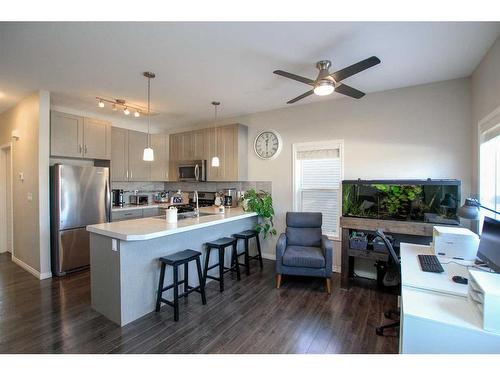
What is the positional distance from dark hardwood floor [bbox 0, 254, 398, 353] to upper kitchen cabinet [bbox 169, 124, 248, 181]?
201 cm

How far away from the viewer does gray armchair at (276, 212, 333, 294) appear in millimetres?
2959

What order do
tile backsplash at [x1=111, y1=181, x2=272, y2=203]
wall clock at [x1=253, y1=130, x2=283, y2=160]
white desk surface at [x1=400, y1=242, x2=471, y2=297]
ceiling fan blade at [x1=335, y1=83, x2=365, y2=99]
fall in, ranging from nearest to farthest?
white desk surface at [x1=400, y1=242, x2=471, y2=297] → ceiling fan blade at [x1=335, y1=83, x2=365, y2=99] → wall clock at [x1=253, y1=130, x2=283, y2=160] → tile backsplash at [x1=111, y1=181, x2=272, y2=203]

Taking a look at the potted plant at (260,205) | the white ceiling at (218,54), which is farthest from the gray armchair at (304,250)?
the white ceiling at (218,54)

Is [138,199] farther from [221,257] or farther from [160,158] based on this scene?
[221,257]

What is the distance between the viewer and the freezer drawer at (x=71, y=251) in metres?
3.42

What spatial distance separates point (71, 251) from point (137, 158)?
6.82ft

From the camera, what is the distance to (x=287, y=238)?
140 inches

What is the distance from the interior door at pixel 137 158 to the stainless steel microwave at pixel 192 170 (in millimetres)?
682

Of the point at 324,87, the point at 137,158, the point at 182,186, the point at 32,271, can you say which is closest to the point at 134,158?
the point at 137,158

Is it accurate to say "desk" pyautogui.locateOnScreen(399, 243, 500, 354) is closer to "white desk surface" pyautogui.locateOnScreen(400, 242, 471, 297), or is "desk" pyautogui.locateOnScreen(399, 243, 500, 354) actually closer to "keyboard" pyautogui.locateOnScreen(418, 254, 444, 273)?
"white desk surface" pyautogui.locateOnScreen(400, 242, 471, 297)

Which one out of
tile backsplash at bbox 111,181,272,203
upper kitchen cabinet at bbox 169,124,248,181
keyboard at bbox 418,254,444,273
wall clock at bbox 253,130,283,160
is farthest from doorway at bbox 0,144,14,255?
keyboard at bbox 418,254,444,273

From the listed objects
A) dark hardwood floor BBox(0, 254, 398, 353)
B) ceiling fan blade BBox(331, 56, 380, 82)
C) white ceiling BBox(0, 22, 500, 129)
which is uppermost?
white ceiling BBox(0, 22, 500, 129)

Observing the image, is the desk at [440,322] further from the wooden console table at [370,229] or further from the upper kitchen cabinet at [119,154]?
the upper kitchen cabinet at [119,154]
